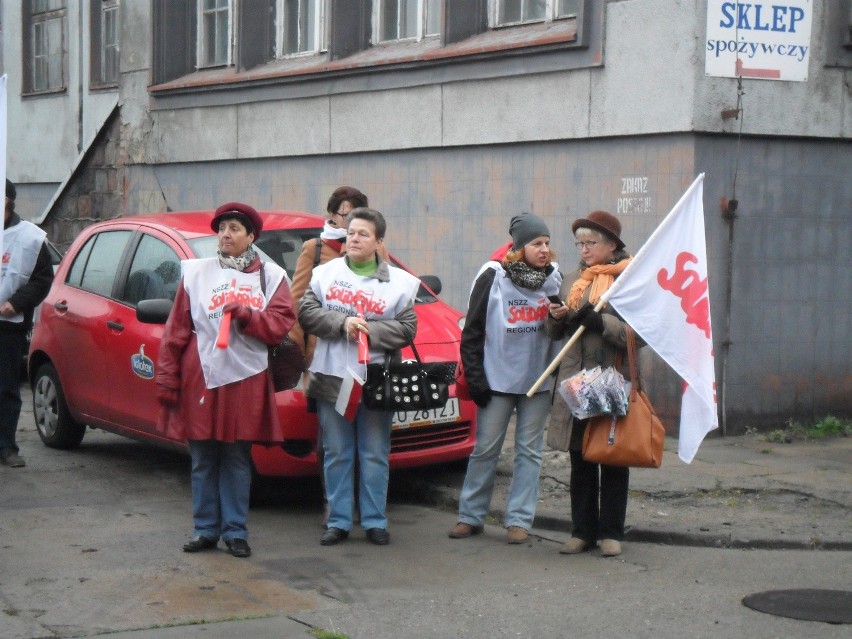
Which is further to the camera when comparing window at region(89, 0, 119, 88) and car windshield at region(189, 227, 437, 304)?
window at region(89, 0, 119, 88)

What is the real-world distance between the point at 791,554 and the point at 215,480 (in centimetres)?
311

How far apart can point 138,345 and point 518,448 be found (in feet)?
9.21

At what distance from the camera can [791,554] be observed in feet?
24.2

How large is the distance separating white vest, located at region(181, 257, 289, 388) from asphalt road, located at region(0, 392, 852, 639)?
3.23 feet

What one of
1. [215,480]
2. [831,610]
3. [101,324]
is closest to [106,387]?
[101,324]

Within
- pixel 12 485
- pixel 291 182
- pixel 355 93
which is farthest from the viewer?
pixel 291 182

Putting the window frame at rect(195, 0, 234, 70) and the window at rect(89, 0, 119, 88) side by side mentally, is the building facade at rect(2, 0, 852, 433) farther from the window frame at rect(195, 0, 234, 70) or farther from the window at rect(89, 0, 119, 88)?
the window at rect(89, 0, 119, 88)

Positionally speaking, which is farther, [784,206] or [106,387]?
[784,206]

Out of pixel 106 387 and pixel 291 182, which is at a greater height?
pixel 291 182

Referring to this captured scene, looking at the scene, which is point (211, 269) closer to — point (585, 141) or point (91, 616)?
point (91, 616)

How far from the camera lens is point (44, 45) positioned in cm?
2202

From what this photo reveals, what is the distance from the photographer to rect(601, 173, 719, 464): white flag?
7.16 meters

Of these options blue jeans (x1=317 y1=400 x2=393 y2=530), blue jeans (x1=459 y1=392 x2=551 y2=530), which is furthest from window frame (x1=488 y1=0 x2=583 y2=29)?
blue jeans (x1=317 y1=400 x2=393 y2=530)

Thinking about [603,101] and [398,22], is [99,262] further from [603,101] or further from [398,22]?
[398,22]
